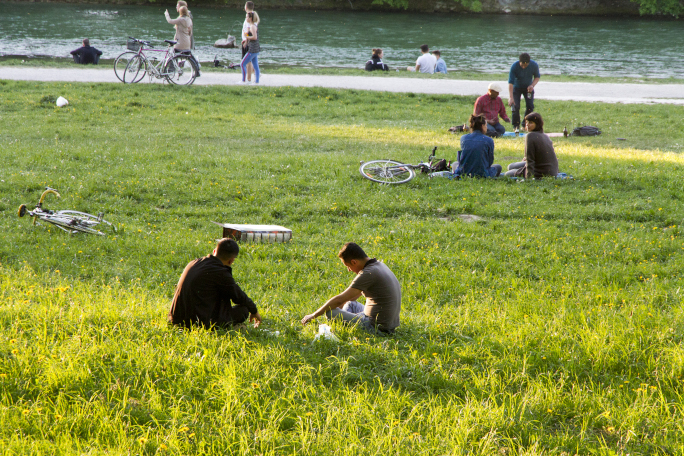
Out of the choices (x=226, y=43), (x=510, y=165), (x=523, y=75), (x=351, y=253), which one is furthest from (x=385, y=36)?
(x=351, y=253)

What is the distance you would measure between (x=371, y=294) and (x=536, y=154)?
261 inches

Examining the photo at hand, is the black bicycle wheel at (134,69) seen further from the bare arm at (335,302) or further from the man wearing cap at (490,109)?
the bare arm at (335,302)

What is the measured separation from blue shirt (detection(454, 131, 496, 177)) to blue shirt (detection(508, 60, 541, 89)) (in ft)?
18.8

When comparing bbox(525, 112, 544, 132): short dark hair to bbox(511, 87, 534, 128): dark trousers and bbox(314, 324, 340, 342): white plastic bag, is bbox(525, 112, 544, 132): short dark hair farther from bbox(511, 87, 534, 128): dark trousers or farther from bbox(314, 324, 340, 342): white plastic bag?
bbox(314, 324, 340, 342): white plastic bag

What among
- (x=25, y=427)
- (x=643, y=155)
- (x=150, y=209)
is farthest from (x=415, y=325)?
(x=643, y=155)

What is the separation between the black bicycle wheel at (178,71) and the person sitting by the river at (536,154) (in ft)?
39.8

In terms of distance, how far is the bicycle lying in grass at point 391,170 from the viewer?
1091 cm

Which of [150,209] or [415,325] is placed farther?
[150,209]

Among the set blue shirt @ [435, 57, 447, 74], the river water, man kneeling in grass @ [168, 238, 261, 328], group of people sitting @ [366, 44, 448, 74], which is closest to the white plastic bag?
man kneeling in grass @ [168, 238, 261, 328]

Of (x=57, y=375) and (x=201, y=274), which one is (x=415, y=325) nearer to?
(x=201, y=274)

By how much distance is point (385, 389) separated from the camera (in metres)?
4.32

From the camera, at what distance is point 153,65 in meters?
19.4

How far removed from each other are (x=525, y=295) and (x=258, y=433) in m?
3.77

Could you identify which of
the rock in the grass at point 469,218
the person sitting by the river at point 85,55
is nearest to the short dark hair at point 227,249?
the rock in the grass at point 469,218
